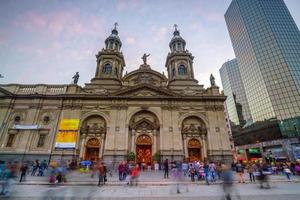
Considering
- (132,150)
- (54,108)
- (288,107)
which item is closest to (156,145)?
(132,150)

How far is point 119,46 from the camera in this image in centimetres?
3894

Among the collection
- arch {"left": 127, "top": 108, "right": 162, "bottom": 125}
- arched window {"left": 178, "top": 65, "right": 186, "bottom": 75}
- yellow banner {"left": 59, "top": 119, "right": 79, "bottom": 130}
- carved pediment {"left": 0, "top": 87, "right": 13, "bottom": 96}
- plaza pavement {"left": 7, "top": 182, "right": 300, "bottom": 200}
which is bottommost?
plaza pavement {"left": 7, "top": 182, "right": 300, "bottom": 200}

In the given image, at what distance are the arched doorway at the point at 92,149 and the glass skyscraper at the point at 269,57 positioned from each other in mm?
53932

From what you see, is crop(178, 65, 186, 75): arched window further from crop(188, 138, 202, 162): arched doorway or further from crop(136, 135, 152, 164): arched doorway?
crop(136, 135, 152, 164): arched doorway

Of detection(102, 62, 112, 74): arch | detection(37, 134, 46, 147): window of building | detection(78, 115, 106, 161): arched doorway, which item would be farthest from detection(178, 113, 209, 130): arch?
detection(37, 134, 46, 147): window of building

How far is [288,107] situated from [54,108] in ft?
205

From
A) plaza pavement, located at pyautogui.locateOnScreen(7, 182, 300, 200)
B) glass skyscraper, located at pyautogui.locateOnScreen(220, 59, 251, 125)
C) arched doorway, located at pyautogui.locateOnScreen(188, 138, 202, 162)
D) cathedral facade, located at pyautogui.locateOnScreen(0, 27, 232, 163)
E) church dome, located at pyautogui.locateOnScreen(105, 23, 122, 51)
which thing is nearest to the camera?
plaza pavement, located at pyautogui.locateOnScreen(7, 182, 300, 200)

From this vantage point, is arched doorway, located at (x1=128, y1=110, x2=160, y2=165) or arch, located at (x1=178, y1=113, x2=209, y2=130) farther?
arch, located at (x1=178, y1=113, x2=209, y2=130)

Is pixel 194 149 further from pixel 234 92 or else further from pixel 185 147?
pixel 234 92

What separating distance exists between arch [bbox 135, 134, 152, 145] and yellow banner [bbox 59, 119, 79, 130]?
9.91 meters

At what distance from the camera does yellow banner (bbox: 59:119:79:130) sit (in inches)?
989

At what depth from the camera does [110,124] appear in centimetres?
2584

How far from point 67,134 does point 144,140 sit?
12.0 meters

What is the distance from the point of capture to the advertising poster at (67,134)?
2403cm
